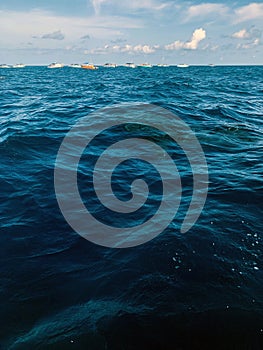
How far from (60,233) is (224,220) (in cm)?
404

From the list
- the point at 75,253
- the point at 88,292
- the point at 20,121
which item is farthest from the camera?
the point at 20,121

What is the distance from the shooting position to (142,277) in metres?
5.61

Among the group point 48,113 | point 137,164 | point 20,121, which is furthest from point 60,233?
point 48,113

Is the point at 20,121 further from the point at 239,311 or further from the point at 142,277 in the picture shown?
the point at 239,311

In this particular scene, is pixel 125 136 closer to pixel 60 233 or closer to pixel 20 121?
pixel 20 121

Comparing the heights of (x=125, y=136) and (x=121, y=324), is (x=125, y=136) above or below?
above

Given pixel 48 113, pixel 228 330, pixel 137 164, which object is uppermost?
pixel 48 113

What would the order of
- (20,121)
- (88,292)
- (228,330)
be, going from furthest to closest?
1. (20,121)
2. (88,292)
3. (228,330)

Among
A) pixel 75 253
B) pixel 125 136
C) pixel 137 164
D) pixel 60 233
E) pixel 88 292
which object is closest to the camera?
pixel 88 292

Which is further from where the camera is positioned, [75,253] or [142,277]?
[75,253]

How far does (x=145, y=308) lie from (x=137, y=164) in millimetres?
6943

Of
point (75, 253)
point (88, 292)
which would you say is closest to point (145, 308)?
point (88, 292)

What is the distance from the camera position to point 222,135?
14.8 m

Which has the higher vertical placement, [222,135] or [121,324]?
[222,135]
